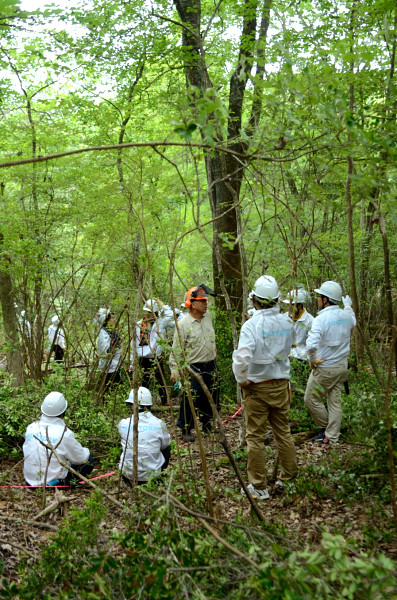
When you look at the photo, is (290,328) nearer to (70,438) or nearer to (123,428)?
(123,428)

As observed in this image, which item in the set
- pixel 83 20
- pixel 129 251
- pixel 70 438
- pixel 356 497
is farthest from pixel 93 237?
pixel 356 497

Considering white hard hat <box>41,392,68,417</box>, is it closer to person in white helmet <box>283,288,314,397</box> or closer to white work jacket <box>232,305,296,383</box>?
white work jacket <box>232,305,296,383</box>

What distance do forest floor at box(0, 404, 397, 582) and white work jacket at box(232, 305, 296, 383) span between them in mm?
910

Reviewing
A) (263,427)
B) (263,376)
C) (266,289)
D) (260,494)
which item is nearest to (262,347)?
(263,376)

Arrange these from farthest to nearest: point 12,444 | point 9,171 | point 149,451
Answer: point 9,171 → point 12,444 → point 149,451

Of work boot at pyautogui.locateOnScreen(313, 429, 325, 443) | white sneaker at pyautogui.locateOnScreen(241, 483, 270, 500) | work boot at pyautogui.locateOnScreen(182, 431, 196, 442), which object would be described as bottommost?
work boot at pyautogui.locateOnScreen(182, 431, 196, 442)

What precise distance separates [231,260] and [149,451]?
15.1 feet

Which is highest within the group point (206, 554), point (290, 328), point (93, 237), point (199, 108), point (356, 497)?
point (199, 108)

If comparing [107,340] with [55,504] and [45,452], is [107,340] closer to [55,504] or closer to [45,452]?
[45,452]

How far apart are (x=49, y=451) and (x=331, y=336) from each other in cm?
348

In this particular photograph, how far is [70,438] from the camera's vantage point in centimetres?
521

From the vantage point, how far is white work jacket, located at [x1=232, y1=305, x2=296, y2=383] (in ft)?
15.6

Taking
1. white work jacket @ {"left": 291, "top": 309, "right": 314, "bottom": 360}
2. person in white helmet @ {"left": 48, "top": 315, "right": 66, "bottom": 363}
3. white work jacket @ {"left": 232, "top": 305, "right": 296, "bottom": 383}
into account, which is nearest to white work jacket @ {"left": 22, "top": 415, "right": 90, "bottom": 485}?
white work jacket @ {"left": 232, "top": 305, "right": 296, "bottom": 383}

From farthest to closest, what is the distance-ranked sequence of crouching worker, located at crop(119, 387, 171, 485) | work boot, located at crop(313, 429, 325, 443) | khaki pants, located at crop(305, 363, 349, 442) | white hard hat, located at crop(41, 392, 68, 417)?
1. work boot, located at crop(313, 429, 325, 443)
2. khaki pants, located at crop(305, 363, 349, 442)
3. white hard hat, located at crop(41, 392, 68, 417)
4. crouching worker, located at crop(119, 387, 171, 485)
